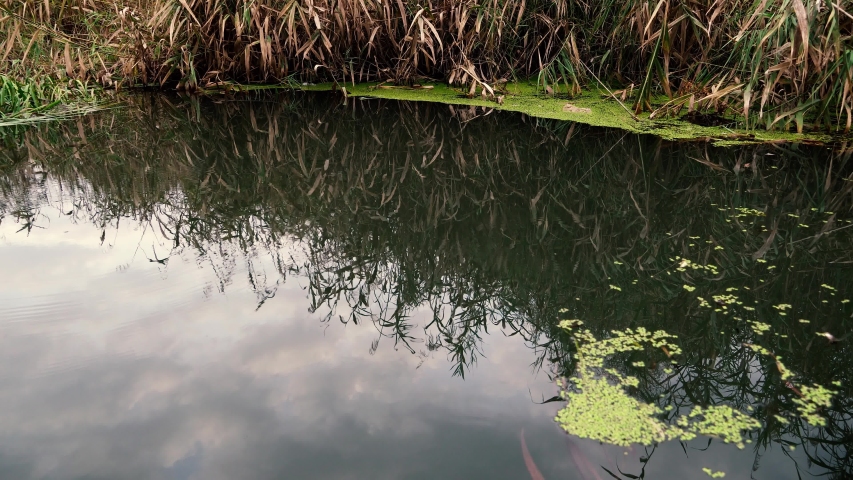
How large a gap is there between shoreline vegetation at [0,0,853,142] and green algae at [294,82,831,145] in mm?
15

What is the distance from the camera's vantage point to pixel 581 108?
13.5 feet

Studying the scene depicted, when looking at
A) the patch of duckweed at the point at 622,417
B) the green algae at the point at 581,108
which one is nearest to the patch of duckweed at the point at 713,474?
the patch of duckweed at the point at 622,417

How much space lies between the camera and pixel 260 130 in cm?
394

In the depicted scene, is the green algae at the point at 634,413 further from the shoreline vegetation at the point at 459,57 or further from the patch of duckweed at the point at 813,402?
the shoreline vegetation at the point at 459,57

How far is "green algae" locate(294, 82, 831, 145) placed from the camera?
346 cm

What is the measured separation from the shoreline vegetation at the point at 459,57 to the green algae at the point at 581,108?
0.05ft

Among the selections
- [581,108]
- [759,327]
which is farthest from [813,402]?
[581,108]

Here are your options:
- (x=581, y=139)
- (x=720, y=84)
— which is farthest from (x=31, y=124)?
(x=720, y=84)

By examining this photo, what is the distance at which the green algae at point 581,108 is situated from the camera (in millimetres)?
3463

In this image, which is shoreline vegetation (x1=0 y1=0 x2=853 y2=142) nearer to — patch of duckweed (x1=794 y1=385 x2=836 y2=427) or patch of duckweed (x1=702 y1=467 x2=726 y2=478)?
patch of duckweed (x1=794 y1=385 x2=836 y2=427)

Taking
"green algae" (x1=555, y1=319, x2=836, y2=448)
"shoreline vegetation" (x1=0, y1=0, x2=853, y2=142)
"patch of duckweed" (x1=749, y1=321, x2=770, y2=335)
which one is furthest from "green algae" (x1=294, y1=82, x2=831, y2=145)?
"green algae" (x1=555, y1=319, x2=836, y2=448)

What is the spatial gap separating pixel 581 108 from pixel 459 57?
110 cm

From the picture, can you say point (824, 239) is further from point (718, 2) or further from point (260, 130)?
point (260, 130)

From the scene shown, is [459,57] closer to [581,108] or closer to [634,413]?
[581,108]
